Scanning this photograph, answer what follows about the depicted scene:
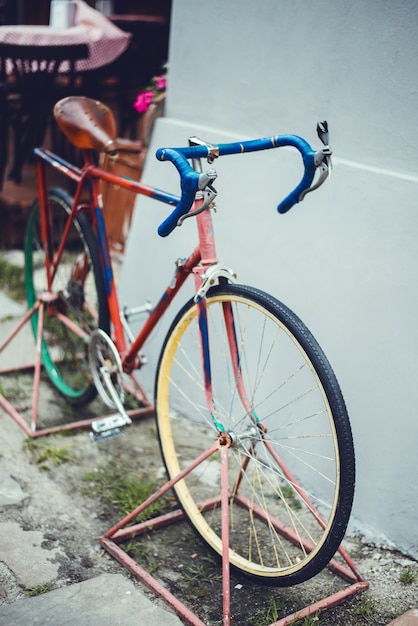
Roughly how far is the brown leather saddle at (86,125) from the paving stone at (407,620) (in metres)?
2.00

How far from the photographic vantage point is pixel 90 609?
7.11ft

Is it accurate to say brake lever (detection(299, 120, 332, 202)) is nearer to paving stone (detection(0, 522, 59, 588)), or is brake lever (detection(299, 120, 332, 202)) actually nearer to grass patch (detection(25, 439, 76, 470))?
paving stone (detection(0, 522, 59, 588))

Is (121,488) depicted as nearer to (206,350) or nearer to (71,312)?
(206,350)

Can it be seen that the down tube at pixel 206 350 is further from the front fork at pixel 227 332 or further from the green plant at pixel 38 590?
the green plant at pixel 38 590

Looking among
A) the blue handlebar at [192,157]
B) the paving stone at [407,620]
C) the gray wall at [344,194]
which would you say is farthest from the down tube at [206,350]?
the paving stone at [407,620]

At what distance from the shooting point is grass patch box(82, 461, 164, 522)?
9.26 feet

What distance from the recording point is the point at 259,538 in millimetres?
2678

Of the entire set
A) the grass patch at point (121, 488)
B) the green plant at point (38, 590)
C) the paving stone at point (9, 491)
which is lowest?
the grass patch at point (121, 488)

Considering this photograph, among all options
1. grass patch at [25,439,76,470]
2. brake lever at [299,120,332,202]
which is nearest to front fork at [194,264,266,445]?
brake lever at [299,120,332,202]

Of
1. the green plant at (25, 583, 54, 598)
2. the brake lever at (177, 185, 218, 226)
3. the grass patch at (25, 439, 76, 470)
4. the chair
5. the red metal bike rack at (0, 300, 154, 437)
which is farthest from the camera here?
the chair

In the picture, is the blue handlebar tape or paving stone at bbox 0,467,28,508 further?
paving stone at bbox 0,467,28,508

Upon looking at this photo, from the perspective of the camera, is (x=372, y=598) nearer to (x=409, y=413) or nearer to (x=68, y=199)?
(x=409, y=413)

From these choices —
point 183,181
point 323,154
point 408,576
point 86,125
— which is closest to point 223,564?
point 408,576

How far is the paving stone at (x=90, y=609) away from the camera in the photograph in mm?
2098
